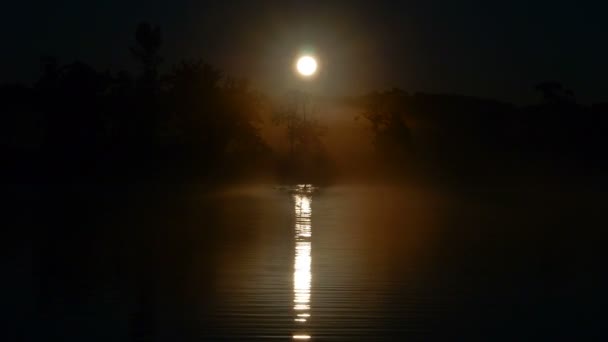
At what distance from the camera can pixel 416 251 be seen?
52.1 feet

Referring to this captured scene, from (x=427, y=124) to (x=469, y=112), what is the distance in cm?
572

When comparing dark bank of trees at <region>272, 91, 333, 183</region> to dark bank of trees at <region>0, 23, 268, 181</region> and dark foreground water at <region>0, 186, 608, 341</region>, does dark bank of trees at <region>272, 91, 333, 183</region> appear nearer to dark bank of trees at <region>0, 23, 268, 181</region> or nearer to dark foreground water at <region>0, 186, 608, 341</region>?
dark bank of trees at <region>0, 23, 268, 181</region>

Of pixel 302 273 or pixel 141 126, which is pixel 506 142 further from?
pixel 302 273

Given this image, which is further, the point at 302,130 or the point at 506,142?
the point at 506,142

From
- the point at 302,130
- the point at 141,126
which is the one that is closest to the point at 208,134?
the point at 141,126

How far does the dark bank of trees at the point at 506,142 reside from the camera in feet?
209

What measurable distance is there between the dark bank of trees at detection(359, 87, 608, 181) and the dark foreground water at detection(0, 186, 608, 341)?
38869 millimetres

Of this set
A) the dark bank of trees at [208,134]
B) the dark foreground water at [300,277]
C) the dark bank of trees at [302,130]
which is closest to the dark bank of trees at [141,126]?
the dark bank of trees at [208,134]

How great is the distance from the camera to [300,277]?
12.2 meters

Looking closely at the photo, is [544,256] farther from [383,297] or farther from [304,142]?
[304,142]

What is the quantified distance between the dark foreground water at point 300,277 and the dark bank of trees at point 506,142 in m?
38.9

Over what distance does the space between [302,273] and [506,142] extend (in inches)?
2599

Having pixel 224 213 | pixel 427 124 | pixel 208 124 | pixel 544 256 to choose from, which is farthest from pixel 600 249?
pixel 427 124

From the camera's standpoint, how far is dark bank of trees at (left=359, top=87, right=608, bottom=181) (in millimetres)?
63656
